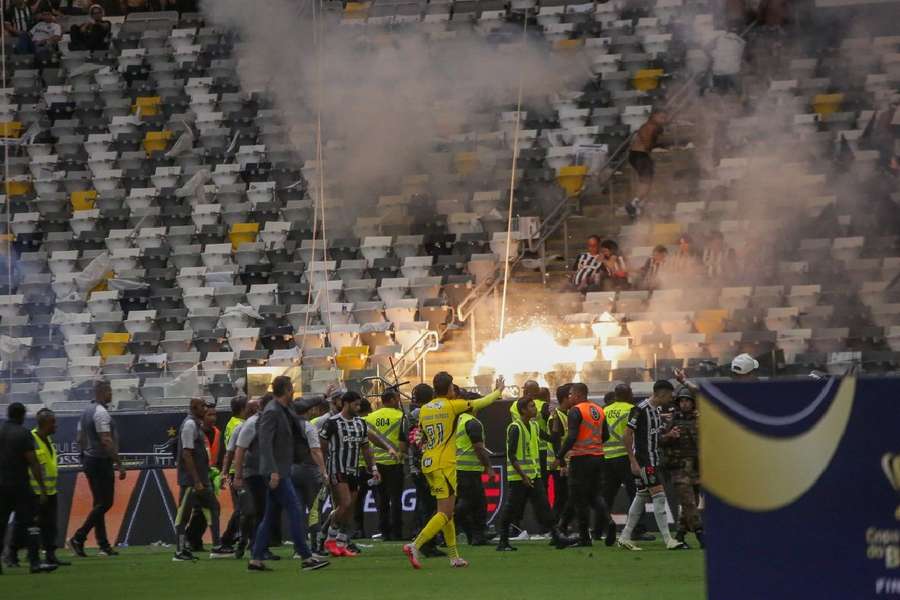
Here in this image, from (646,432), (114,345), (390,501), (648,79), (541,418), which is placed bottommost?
(390,501)

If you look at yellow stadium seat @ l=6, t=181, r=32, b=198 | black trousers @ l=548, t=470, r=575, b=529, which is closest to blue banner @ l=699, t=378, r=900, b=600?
black trousers @ l=548, t=470, r=575, b=529

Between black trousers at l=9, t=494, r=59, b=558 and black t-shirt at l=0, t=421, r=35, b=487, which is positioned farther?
black trousers at l=9, t=494, r=59, b=558

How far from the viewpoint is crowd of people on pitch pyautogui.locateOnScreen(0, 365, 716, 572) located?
14023mm

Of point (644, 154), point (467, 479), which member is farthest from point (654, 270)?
point (467, 479)

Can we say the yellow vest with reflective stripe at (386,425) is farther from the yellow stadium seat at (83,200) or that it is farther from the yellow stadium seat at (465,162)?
the yellow stadium seat at (83,200)

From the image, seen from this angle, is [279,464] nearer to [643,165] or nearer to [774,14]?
[643,165]

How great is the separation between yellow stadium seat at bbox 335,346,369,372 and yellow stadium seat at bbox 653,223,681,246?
4997 mm

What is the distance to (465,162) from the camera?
89.9ft

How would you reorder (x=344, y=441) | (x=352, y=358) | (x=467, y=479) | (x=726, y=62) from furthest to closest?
(x=726, y=62)
(x=352, y=358)
(x=467, y=479)
(x=344, y=441)

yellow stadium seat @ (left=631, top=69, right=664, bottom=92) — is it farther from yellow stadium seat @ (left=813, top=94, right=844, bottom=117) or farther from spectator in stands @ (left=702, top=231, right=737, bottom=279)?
spectator in stands @ (left=702, top=231, right=737, bottom=279)

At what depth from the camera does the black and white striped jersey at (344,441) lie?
53.9 ft

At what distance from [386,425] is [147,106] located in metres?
14.0

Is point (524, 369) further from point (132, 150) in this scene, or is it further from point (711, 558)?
point (711, 558)

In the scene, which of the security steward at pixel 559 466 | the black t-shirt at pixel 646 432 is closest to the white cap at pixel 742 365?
the black t-shirt at pixel 646 432
